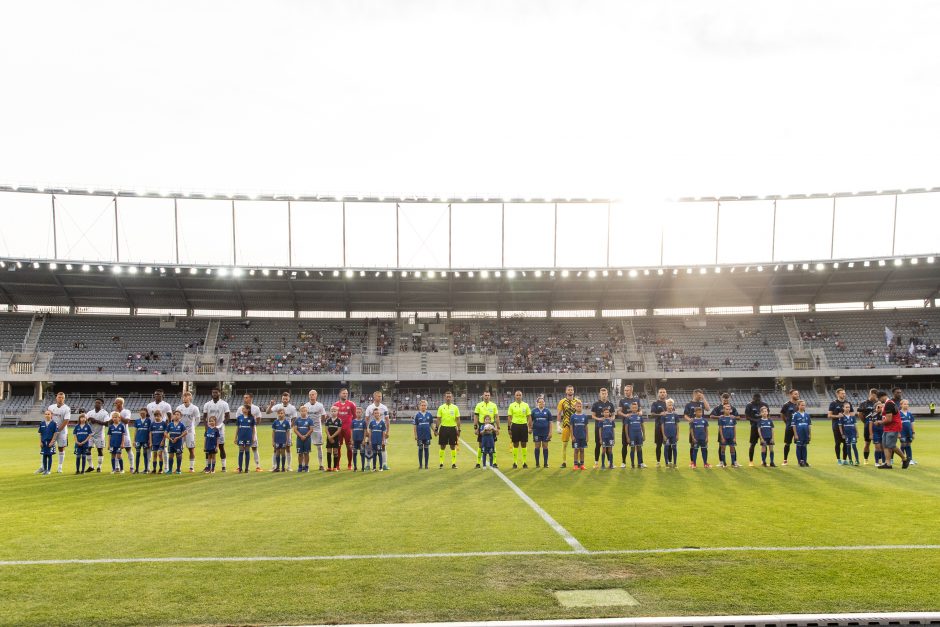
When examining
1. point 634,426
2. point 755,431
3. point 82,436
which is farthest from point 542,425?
point 82,436

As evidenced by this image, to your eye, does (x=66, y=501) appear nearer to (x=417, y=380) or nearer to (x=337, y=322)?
(x=417, y=380)

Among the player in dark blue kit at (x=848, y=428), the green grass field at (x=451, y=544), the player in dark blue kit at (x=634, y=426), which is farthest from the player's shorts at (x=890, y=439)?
the player in dark blue kit at (x=634, y=426)

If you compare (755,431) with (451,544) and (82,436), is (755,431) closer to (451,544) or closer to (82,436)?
(451,544)

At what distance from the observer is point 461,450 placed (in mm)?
25484

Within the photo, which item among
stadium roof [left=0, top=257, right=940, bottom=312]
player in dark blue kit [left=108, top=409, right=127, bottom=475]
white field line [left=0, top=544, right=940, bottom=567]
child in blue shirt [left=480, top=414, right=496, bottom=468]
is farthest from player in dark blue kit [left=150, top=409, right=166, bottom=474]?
stadium roof [left=0, top=257, right=940, bottom=312]

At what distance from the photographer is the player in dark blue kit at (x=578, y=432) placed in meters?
17.0

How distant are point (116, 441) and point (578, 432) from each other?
36.6 feet

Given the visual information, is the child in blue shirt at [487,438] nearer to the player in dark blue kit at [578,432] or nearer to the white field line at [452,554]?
the player in dark blue kit at [578,432]

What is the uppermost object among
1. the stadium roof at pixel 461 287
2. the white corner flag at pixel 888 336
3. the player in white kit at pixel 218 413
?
the stadium roof at pixel 461 287

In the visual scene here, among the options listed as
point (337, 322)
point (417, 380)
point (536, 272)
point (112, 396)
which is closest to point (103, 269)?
point (112, 396)

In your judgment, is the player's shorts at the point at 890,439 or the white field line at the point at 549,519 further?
the player's shorts at the point at 890,439

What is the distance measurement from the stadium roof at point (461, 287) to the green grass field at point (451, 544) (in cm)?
3473

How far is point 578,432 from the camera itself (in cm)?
1705

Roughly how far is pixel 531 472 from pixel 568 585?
392 inches
